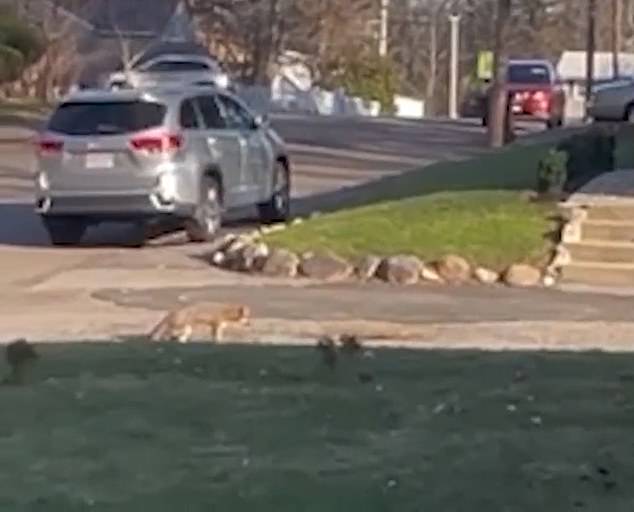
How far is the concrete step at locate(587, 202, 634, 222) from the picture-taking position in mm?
20391

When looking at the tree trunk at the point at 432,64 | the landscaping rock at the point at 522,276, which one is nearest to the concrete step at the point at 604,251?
the landscaping rock at the point at 522,276

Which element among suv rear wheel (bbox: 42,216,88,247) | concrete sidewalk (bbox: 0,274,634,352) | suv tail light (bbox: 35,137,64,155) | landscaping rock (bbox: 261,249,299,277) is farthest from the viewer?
suv rear wheel (bbox: 42,216,88,247)

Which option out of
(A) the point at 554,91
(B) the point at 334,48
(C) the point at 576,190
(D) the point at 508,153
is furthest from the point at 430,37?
(C) the point at 576,190

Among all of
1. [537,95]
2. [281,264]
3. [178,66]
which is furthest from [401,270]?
[178,66]

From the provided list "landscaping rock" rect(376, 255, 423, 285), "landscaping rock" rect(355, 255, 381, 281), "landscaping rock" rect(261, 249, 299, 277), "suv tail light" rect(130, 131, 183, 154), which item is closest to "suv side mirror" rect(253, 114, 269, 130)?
"suv tail light" rect(130, 131, 183, 154)

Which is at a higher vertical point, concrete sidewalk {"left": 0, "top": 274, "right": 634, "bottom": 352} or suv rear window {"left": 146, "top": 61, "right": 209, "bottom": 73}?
concrete sidewalk {"left": 0, "top": 274, "right": 634, "bottom": 352}

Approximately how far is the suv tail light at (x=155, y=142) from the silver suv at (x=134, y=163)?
1 cm

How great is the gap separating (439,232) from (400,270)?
1.13 m

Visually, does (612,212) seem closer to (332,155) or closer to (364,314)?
(364,314)

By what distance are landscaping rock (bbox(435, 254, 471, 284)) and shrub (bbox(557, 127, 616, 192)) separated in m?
4.63

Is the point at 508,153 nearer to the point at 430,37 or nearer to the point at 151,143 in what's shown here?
the point at 151,143

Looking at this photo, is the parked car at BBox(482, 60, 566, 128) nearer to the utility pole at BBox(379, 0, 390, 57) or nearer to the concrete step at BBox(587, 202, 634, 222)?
the concrete step at BBox(587, 202, 634, 222)

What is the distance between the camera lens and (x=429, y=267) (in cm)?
1923

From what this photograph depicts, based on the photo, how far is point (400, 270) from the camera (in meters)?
19.0
